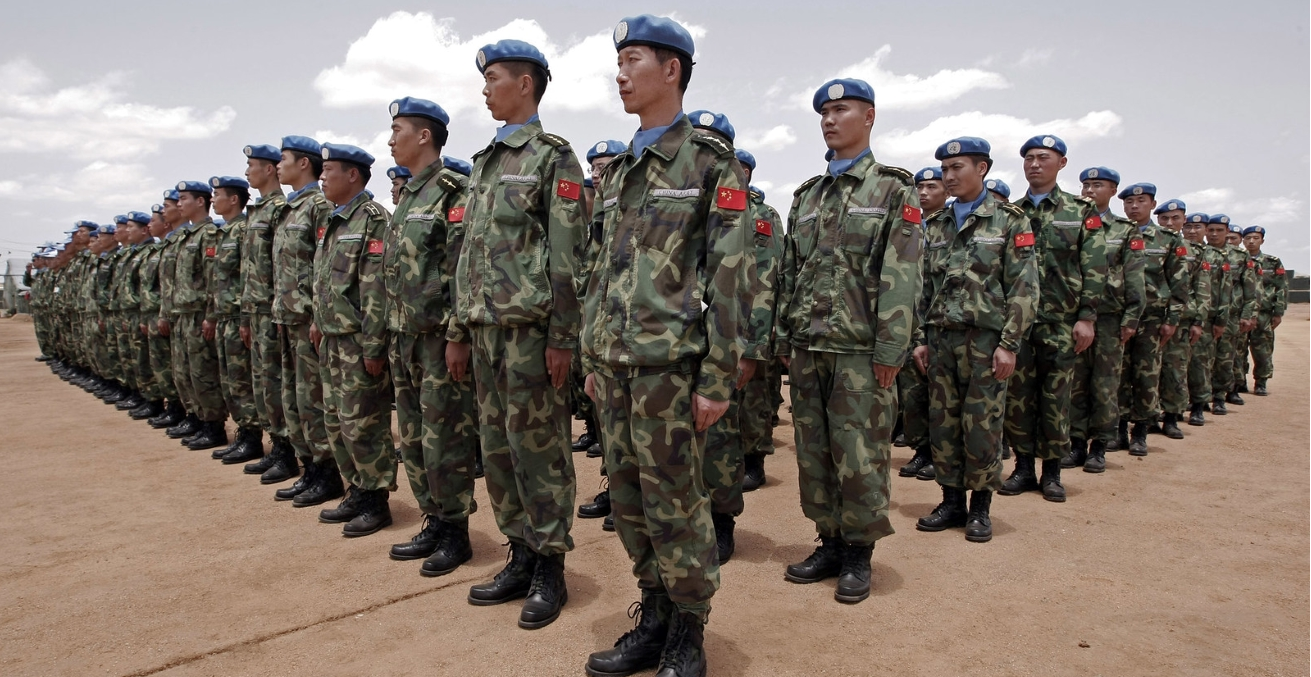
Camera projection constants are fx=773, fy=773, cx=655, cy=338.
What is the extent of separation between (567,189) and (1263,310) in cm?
1332

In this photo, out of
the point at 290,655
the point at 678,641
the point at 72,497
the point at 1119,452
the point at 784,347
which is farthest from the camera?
the point at 1119,452

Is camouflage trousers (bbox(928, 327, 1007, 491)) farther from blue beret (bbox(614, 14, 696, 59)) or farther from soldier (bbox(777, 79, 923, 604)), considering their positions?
blue beret (bbox(614, 14, 696, 59))

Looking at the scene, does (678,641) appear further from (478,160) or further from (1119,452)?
Answer: (1119,452)

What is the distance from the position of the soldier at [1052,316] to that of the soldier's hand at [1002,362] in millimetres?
1281

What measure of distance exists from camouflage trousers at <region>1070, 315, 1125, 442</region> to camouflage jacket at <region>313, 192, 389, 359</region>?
5637mm

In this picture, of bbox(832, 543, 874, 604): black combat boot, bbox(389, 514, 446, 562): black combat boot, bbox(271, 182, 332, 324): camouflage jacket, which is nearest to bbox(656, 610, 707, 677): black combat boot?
bbox(832, 543, 874, 604): black combat boot

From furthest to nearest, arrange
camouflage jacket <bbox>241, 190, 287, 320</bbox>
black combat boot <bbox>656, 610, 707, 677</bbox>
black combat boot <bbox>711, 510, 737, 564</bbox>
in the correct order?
camouflage jacket <bbox>241, 190, 287, 320</bbox> < black combat boot <bbox>711, 510, 737, 564</bbox> < black combat boot <bbox>656, 610, 707, 677</bbox>

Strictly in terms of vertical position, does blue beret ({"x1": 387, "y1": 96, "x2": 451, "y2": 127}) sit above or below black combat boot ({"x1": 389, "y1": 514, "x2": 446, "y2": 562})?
above

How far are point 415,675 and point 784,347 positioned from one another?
231 cm

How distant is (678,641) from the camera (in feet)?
9.30

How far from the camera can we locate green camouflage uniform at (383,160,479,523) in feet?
13.2

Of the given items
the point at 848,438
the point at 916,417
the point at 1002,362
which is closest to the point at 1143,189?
the point at 916,417

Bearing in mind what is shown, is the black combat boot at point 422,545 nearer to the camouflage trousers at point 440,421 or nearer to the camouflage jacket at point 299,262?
the camouflage trousers at point 440,421

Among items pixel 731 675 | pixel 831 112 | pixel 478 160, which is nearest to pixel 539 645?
pixel 731 675
